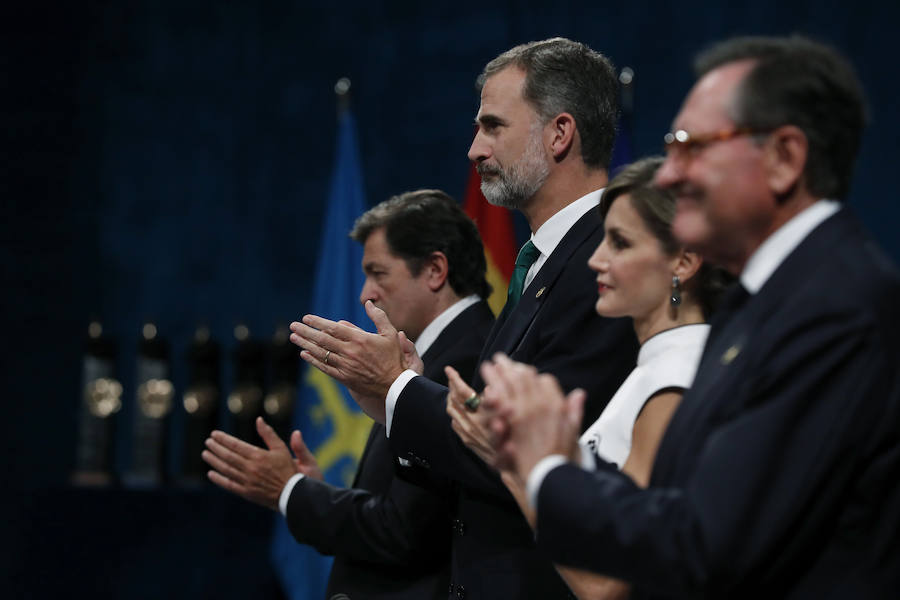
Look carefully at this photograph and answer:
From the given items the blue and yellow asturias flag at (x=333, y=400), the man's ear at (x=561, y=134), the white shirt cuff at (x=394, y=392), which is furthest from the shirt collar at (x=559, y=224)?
the blue and yellow asturias flag at (x=333, y=400)

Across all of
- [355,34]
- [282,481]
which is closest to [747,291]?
[282,481]

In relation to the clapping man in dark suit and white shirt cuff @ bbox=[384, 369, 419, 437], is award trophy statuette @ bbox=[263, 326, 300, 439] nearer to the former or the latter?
the clapping man in dark suit

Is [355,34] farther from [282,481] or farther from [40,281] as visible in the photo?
[282,481]

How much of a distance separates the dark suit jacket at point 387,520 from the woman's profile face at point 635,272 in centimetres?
82

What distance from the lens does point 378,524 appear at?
8.83 feet

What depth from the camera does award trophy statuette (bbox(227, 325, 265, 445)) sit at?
5179 mm

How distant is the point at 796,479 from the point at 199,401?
426 centimetres

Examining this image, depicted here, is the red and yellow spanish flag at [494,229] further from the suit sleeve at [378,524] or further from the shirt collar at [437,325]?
the suit sleeve at [378,524]

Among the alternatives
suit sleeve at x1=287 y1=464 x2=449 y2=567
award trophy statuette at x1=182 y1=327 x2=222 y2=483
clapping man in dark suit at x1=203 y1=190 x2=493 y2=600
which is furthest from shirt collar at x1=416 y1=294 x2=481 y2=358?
award trophy statuette at x1=182 y1=327 x2=222 y2=483

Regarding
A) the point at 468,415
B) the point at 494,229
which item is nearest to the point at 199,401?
the point at 494,229

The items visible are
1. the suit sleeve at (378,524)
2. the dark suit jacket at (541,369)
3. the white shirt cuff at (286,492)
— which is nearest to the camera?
the dark suit jacket at (541,369)

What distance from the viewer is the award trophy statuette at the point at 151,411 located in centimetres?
523

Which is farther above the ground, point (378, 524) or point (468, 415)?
point (468, 415)

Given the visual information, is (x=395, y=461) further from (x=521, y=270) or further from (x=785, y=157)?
(x=785, y=157)
